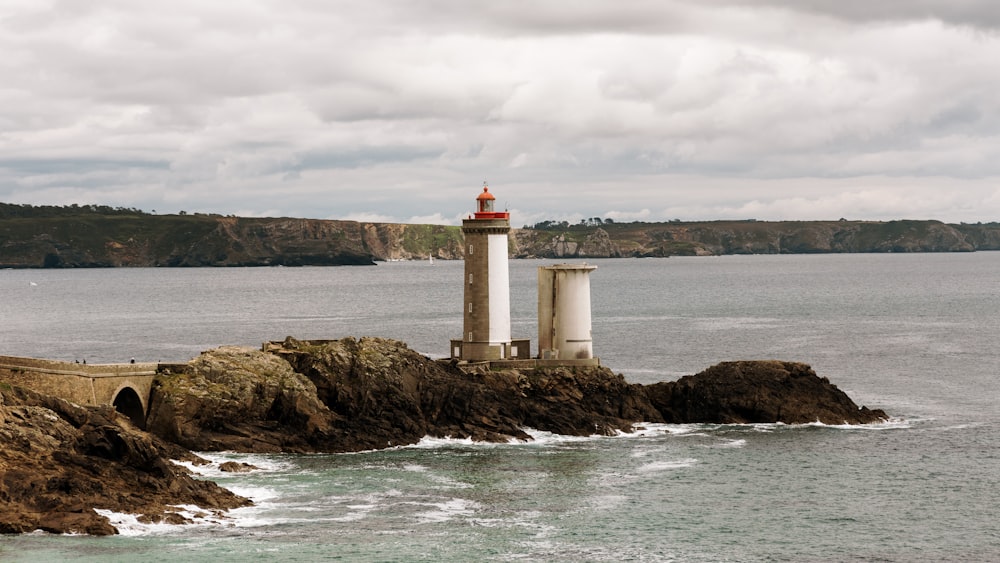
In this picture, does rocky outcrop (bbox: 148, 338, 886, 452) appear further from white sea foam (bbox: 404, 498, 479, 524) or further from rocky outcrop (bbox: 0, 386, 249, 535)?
white sea foam (bbox: 404, 498, 479, 524)

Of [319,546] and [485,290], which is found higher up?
[485,290]

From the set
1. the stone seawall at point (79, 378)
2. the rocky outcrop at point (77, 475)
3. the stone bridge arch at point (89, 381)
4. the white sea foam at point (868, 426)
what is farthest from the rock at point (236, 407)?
the white sea foam at point (868, 426)

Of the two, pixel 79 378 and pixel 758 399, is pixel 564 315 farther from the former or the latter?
pixel 79 378

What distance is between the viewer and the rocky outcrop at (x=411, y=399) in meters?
51.8

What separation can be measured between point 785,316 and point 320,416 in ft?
288

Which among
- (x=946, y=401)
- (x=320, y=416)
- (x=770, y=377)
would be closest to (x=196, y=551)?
(x=320, y=416)

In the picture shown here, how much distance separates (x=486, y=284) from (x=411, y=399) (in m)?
7.73

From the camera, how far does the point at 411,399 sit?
56344 mm

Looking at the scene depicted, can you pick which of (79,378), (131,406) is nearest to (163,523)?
(79,378)

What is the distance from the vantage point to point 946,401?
225 ft

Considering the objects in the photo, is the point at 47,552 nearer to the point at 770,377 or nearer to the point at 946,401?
the point at 770,377

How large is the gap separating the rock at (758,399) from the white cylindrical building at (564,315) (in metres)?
4.80

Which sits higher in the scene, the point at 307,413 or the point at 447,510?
the point at 307,413

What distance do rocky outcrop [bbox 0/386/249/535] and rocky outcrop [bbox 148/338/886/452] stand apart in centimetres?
823
